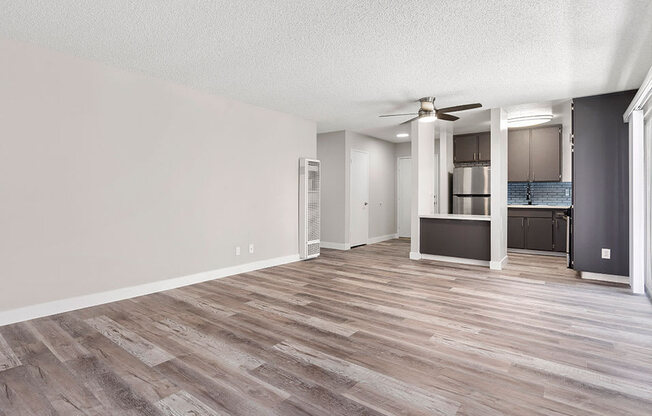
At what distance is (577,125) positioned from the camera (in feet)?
15.5

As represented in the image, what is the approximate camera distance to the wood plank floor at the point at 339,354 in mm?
1834

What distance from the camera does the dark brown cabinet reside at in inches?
250

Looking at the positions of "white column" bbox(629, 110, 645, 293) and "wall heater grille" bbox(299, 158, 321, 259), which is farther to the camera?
"wall heater grille" bbox(299, 158, 321, 259)

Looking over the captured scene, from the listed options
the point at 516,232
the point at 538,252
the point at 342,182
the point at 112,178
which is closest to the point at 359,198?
the point at 342,182

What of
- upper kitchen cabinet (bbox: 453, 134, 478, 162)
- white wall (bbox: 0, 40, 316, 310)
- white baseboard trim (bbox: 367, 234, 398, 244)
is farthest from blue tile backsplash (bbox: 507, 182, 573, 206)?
white wall (bbox: 0, 40, 316, 310)

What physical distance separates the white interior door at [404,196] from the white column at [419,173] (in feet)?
8.93

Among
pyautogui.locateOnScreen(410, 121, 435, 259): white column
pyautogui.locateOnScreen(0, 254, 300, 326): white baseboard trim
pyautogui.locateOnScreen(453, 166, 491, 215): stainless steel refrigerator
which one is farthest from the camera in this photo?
pyautogui.locateOnScreen(453, 166, 491, 215): stainless steel refrigerator

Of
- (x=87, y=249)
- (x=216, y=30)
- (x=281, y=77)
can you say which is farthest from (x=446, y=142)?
(x=87, y=249)

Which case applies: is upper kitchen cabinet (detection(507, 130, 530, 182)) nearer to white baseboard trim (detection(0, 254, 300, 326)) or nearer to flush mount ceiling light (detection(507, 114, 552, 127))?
flush mount ceiling light (detection(507, 114, 552, 127))

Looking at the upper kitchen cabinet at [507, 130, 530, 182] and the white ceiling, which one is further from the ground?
the white ceiling

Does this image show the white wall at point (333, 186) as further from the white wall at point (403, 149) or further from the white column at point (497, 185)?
the white column at point (497, 185)

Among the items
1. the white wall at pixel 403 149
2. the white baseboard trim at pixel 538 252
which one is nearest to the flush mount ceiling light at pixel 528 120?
the white baseboard trim at pixel 538 252

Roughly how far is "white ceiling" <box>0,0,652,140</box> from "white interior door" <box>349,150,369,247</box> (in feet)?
10.2

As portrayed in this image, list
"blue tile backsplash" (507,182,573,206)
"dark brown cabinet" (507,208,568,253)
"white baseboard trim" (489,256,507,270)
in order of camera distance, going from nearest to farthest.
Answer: "white baseboard trim" (489,256,507,270) < "dark brown cabinet" (507,208,568,253) < "blue tile backsplash" (507,182,573,206)
